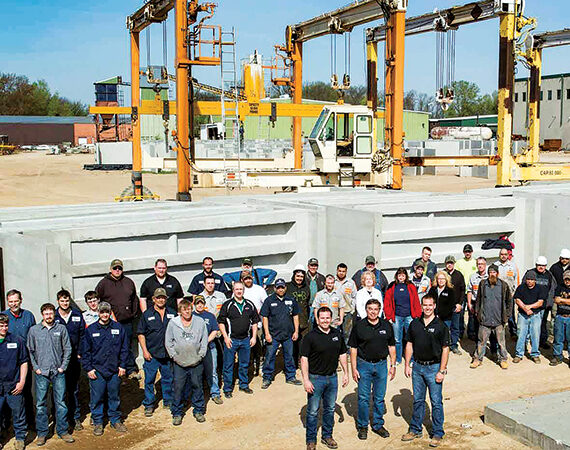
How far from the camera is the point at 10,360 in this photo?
Result: 21.2ft

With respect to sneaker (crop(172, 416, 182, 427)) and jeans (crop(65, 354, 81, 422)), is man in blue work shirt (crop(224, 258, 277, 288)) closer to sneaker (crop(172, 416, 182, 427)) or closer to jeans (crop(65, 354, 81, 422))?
sneaker (crop(172, 416, 182, 427))

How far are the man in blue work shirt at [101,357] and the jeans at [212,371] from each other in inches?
39.8

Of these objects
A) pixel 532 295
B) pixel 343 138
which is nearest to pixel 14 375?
pixel 532 295

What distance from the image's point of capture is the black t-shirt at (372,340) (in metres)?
6.64

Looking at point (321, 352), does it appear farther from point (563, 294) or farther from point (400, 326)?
point (563, 294)

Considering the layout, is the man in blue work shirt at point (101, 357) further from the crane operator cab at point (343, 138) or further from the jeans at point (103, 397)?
the crane operator cab at point (343, 138)

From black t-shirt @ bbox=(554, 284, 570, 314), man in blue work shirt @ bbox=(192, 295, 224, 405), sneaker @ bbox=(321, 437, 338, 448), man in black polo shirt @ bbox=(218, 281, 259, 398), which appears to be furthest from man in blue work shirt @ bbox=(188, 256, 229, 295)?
black t-shirt @ bbox=(554, 284, 570, 314)

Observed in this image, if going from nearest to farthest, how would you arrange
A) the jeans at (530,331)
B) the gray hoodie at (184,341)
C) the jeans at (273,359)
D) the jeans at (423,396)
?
the jeans at (423,396) → the gray hoodie at (184,341) → the jeans at (273,359) → the jeans at (530,331)

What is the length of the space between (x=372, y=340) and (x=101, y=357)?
8.97ft

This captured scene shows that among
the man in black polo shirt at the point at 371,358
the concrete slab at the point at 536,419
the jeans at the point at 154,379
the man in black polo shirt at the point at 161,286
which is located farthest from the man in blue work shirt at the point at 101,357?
the concrete slab at the point at 536,419

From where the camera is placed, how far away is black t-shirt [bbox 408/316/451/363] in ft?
21.7

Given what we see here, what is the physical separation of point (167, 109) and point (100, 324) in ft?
51.1

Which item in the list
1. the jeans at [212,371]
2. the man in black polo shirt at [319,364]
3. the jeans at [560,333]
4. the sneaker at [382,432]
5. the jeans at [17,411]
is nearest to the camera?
the man in black polo shirt at [319,364]

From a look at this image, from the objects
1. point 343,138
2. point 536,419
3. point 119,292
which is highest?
point 343,138
